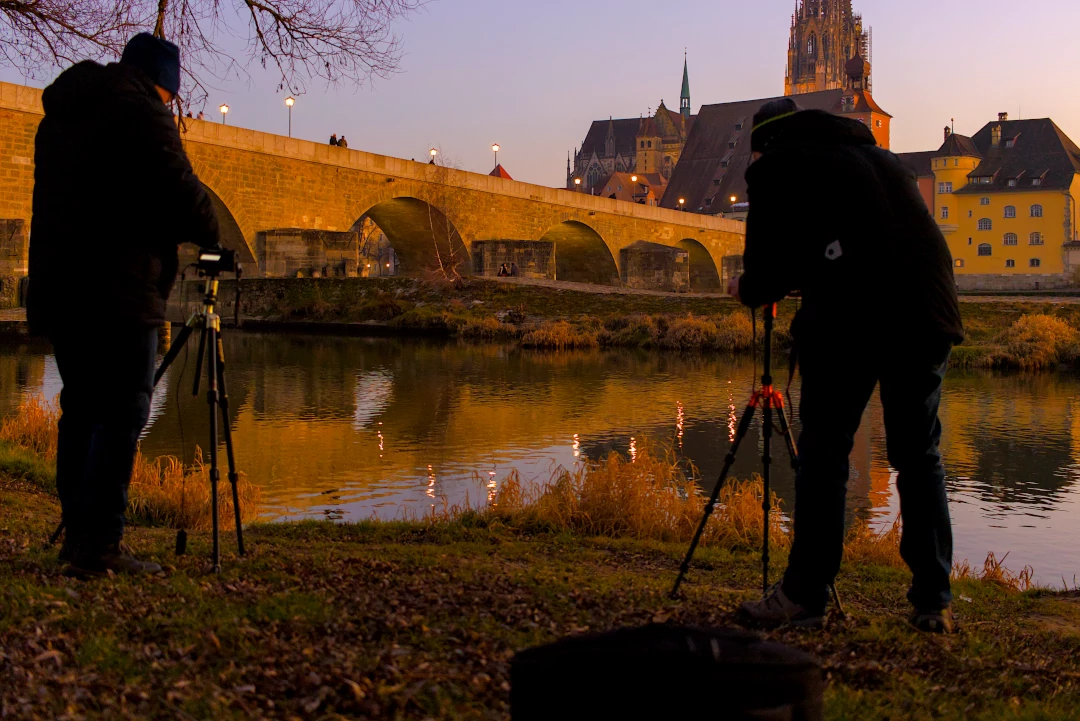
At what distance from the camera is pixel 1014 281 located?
8362 cm

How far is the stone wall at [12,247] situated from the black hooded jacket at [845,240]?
20.6 metres

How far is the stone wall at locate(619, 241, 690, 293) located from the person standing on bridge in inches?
1716

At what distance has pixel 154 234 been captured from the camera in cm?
374

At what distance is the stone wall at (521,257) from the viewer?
39.0m

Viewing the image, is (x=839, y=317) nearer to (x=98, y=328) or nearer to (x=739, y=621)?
(x=739, y=621)

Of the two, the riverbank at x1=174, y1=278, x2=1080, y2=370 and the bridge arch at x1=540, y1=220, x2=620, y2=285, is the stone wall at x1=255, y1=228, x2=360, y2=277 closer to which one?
the riverbank at x1=174, y1=278, x2=1080, y2=370

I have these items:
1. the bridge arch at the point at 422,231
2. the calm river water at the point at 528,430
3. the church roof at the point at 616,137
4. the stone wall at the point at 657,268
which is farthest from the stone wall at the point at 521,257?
the church roof at the point at 616,137

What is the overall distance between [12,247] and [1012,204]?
77.7m

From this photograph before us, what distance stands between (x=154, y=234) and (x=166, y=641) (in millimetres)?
1407

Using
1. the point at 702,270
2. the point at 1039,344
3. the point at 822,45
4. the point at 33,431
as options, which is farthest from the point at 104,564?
the point at 822,45

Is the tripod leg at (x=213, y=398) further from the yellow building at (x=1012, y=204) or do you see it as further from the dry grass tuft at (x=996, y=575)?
the yellow building at (x=1012, y=204)

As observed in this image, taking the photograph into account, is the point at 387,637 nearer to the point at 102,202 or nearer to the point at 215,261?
the point at 215,261

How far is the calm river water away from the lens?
7.98m

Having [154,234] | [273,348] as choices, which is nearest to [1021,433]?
[154,234]
